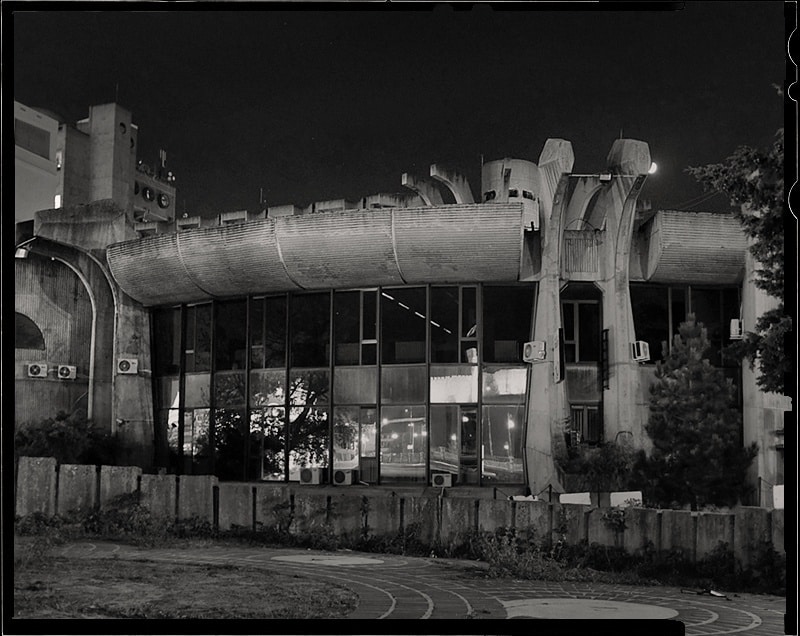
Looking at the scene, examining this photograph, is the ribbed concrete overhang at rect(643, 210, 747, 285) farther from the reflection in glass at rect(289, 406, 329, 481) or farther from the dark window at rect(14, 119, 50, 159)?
the dark window at rect(14, 119, 50, 159)

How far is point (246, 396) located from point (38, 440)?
3.18 m

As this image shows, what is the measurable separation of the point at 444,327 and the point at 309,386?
219 cm

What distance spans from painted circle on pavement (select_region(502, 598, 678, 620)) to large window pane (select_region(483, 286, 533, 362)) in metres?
6.60

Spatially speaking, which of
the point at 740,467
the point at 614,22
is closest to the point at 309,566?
the point at 614,22

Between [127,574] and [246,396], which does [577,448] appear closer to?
[246,396]

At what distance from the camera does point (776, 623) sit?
20.0ft

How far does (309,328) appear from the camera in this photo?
13.7 metres

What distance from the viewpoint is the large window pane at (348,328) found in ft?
44.2

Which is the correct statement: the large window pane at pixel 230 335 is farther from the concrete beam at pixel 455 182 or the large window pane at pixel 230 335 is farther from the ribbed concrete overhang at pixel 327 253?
the concrete beam at pixel 455 182

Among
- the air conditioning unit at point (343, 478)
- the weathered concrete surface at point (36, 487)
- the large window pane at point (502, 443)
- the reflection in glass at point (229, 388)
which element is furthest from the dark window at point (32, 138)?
the reflection in glass at point (229, 388)

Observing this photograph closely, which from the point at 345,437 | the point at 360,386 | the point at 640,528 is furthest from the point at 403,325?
the point at 640,528

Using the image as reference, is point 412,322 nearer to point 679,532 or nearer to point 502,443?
point 502,443

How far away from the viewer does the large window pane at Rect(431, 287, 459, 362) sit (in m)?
13.1

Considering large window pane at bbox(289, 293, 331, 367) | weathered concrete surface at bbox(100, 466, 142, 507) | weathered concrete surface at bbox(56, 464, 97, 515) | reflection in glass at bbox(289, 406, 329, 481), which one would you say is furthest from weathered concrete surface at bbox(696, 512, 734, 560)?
large window pane at bbox(289, 293, 331, 367)
